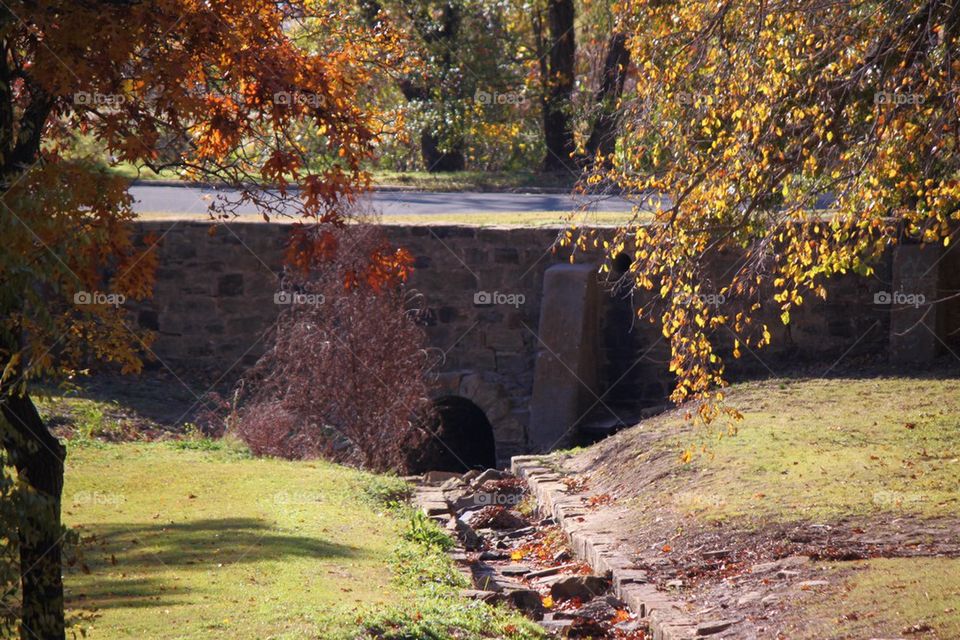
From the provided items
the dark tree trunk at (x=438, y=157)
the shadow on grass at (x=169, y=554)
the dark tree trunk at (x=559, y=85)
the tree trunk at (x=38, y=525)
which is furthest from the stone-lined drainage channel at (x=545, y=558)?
the dark tree trunk at (x=438, y=157)

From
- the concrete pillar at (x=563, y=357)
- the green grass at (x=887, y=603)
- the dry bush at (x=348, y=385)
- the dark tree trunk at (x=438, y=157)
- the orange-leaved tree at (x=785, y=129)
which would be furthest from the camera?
the dark tree trunk at (x=438, y=157)

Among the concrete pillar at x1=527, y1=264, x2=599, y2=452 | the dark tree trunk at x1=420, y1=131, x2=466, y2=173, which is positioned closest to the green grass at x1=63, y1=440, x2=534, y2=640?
the concrete pillar at x1=527, y1=264, x2=599, y2=452

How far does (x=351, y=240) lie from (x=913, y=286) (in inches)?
260

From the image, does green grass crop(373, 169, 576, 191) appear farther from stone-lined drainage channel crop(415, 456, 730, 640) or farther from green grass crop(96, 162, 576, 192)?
stone-lined drainage channel crop(415, 456, 730, 640)

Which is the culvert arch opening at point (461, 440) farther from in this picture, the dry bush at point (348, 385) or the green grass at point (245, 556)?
the green grass at point (245, 556)

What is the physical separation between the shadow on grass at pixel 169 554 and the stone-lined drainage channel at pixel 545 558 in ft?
4.67

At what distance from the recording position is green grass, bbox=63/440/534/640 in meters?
6.80

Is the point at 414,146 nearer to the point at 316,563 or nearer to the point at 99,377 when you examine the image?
the point at 99,377

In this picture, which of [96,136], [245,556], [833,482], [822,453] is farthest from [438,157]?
[96,136]

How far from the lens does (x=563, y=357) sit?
15.1 metres

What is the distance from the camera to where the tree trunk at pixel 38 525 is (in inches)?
188

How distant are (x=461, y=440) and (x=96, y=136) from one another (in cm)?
1113

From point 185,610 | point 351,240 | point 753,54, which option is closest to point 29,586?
point 185,610

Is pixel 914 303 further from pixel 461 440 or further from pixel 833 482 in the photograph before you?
pixel 461 440
